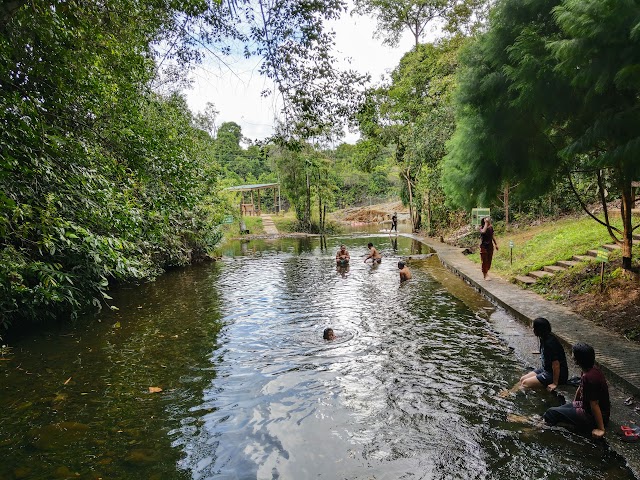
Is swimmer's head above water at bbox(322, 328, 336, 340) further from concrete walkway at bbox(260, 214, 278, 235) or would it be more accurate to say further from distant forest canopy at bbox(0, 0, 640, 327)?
concrete walkway at bbox(260, 214, 278, 235)

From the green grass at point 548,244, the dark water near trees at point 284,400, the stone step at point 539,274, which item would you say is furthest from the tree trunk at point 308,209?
the dark water near trees at point 284,400

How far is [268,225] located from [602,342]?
4113 centimetres

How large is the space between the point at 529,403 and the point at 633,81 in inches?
159

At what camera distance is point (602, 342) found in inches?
260

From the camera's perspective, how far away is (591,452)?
13.7 ft

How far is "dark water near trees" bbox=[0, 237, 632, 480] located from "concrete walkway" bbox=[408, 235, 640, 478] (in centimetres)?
30

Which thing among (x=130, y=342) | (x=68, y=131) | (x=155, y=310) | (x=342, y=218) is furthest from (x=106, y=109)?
(x=342, y=218)

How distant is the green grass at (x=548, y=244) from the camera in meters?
12.5

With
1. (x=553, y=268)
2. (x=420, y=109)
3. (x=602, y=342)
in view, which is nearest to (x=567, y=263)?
(x=553, y=268)

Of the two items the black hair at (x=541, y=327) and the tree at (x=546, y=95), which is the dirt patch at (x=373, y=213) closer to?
the tree at (x=546, y=95)

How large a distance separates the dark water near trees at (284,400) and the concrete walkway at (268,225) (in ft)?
105

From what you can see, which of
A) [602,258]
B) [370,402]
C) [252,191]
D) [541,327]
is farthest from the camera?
[252,191]

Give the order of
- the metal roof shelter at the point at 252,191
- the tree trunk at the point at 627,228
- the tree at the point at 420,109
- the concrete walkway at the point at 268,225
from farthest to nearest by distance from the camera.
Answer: the metal roof shelter at the point at 252,191, the concrete walkway at the point at 268,225, the tree at the point at 420,109, the tree trunk at the point at 627,228

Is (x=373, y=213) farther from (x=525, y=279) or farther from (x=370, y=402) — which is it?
(x=370, y=402)
